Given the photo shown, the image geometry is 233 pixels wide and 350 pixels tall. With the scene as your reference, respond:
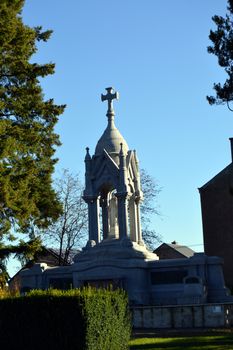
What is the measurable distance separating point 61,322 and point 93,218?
1847 centimetres

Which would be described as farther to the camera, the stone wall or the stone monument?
the stone monument

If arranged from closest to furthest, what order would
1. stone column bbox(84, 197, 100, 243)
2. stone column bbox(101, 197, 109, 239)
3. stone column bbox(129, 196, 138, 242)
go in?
stone column bbox(84, 197, 100, 243), stone column bbox(129, 196, 138, 242), stone column bbox(101, 197, 109, 239)

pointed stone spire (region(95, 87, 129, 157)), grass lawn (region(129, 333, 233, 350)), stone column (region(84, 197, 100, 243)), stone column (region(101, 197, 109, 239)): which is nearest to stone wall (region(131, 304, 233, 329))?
grass lawn (region(129, 333, 233, 350))

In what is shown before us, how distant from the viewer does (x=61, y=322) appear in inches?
570

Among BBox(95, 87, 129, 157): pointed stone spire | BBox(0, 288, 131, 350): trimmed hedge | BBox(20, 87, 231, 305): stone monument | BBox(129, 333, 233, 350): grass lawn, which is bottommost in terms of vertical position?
BBox(129, 333, 233, 350): grass lawn

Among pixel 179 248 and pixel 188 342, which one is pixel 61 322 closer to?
pixel 188 342

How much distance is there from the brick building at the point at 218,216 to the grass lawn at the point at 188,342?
27305mm

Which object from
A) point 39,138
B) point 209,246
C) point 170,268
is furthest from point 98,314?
point 209,246

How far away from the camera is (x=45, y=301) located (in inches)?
583

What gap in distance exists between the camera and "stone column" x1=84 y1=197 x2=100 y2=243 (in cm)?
3256

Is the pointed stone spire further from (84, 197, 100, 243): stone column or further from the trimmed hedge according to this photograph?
the trimmed hedge

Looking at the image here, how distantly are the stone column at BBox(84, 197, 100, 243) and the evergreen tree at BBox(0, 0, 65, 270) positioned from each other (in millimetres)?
9189

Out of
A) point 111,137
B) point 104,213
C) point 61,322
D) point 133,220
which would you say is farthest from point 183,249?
point 61,322

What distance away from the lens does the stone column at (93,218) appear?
107ft
